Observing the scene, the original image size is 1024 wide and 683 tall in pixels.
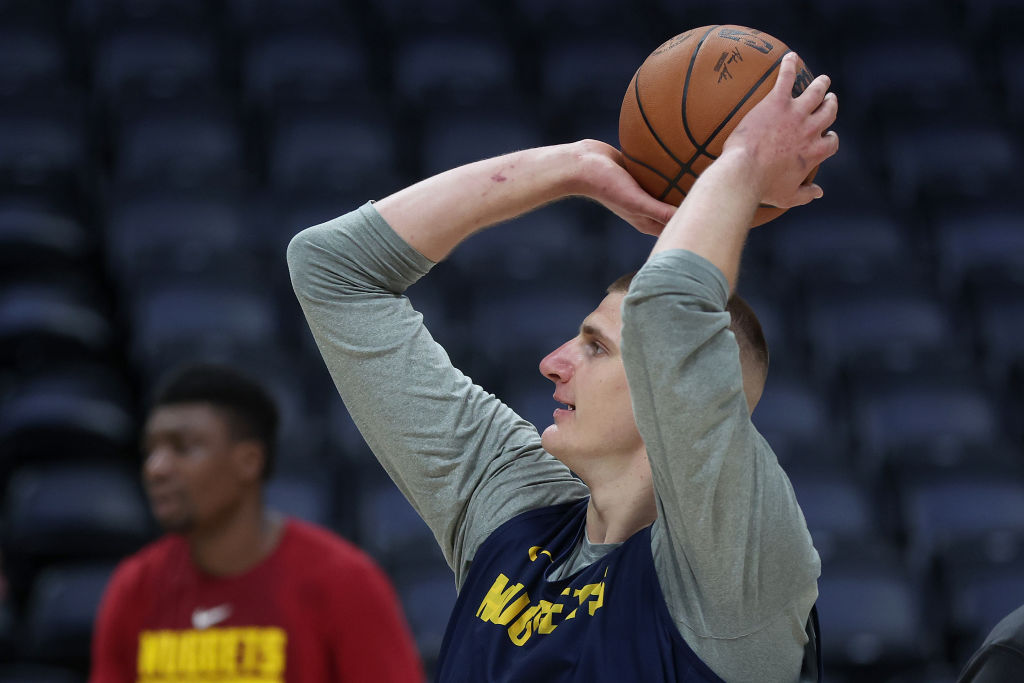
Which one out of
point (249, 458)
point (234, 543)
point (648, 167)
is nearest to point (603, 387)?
point (648, 167)

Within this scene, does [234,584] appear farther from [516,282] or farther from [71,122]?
[71,122]

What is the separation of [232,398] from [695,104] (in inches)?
70.0

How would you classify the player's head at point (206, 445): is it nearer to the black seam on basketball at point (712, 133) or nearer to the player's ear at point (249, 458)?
the player's ear at point (249, 458)

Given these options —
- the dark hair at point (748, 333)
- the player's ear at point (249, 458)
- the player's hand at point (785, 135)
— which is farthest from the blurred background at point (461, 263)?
the player's hand at point (785, 135)

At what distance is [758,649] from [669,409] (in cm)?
29

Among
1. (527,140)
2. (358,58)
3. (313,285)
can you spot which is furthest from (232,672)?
(358,58)

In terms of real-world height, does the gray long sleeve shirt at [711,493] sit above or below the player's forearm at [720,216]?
below

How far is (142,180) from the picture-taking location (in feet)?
17.9

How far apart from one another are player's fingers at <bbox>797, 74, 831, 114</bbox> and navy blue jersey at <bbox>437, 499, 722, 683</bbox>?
54 centimetres

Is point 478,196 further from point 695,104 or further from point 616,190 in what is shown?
point 695,104

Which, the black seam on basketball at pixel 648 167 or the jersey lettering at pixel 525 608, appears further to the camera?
the black seam on basketball at pixel 648 167

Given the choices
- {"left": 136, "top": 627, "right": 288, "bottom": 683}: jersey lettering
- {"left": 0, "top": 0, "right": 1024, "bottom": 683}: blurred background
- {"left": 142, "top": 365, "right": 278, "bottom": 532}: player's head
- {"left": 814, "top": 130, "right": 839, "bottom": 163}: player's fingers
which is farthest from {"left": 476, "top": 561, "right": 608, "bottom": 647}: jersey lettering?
{"left": 0, "top": 0, "right": 1024, "bottom": 683}: blurred background

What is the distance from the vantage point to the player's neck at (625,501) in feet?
5.34

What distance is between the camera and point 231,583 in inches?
112
